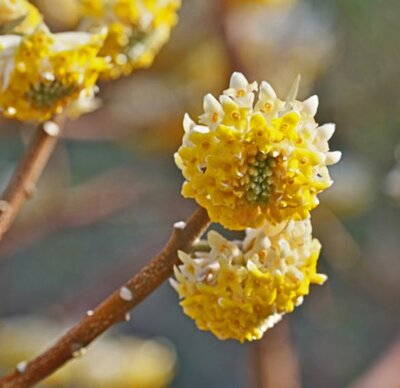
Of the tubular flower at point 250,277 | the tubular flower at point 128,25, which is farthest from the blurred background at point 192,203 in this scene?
the tubular flower at point 250,277

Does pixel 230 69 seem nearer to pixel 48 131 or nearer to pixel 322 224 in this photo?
pixel 322 224

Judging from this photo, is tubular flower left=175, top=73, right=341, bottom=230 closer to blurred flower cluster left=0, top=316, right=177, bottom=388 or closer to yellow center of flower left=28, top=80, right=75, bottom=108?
yellow center of flower left=28, top=80, right=75, bottom=108

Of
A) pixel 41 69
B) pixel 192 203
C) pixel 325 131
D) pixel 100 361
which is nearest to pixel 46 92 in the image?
pixel 41 69

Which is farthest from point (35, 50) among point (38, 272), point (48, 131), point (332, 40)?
point (38, 272)

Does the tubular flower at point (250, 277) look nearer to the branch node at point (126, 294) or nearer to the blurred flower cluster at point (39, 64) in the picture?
the branch node at point (126, 294)

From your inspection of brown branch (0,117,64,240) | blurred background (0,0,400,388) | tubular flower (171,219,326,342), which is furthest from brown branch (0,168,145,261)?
tubular flower (171,219,326,342)
